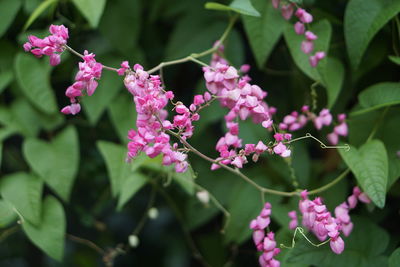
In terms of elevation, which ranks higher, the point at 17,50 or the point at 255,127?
the point at 17,50

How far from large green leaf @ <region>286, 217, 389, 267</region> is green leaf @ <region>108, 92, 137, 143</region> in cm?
45

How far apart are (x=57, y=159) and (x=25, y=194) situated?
10 centimetres

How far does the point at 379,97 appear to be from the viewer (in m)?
1.00

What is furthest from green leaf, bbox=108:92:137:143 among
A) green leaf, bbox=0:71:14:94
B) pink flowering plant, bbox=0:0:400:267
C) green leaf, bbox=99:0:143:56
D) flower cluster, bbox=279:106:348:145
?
flower cluster, bbox=279:106:348:145

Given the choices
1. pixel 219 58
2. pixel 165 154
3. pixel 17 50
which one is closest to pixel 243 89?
pixel 165 154

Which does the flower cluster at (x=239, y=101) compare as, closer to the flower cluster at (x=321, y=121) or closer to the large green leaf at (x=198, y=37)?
the flower cluster at (x=321, y=121)

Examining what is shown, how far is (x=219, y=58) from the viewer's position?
1.09 m

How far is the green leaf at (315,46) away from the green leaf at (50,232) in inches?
21.6

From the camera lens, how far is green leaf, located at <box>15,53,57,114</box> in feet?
3.89

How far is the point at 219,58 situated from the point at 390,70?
1.18ft

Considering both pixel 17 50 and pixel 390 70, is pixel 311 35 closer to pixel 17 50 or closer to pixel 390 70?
pixel 390 70

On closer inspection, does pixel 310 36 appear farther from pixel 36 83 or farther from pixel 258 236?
pixel 36 83

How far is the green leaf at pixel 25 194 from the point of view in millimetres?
1075

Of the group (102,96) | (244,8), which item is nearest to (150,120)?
(244,8)
